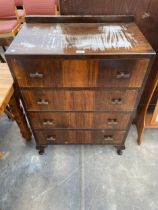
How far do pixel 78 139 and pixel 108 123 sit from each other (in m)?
0.31

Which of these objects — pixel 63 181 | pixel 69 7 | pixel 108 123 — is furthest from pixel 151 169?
pixel 69 7

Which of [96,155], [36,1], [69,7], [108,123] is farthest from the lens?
[36,1]

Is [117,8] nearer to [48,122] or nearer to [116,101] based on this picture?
[116,101]

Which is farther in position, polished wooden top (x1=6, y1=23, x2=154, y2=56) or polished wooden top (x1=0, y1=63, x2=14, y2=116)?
polished wooden top (x1=0, y1=63, x2=14, y2=116)

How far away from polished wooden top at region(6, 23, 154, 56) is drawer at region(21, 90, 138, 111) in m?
0.24

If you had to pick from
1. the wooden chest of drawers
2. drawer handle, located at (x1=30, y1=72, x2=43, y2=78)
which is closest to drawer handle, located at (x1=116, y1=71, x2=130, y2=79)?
the wooden chest of drawers

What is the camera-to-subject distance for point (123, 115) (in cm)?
110

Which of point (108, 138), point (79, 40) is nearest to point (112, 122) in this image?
point (108, 138)

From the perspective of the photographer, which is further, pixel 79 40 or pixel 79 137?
pixel 79 137

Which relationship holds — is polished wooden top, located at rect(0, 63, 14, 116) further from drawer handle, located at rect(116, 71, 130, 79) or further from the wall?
drawer handle, located at rect(116, 71, 130, 79)

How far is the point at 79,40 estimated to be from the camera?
87 cm

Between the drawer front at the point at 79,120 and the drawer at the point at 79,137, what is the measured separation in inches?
2.6

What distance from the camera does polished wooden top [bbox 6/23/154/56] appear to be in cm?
78

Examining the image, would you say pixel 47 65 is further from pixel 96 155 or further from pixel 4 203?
pixel 4 203
